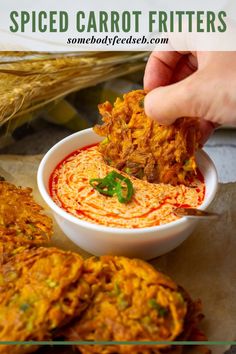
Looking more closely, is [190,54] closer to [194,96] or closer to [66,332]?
[194,96]

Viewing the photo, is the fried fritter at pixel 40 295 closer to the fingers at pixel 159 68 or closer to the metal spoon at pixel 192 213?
the metal spoon at pixel 192 213

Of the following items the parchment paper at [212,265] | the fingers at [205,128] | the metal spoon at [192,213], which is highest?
the fingers at [205,128]

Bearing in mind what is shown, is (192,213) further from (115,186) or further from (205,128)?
(205,128)

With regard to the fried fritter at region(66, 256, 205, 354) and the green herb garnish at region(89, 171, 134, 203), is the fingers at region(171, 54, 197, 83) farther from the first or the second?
the fried fritter at region(66, 256, 205, 354)

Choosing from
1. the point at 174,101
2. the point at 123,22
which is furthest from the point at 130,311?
the point at 123,22

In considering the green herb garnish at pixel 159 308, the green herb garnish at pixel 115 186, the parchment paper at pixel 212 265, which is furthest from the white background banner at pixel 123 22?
the green herb garnish at pixel 159 308

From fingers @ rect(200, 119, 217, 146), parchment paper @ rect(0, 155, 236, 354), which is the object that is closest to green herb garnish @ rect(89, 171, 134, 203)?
parchment paper @ rect(0, 155, 236, 354)
